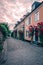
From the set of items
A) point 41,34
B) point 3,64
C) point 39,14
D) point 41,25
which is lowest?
point 3,64

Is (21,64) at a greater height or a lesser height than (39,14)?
lesser

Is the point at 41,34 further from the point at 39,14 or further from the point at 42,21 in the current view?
the point at 39,14

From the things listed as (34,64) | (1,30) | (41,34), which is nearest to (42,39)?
(41,34)

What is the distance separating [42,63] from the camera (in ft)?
28.8

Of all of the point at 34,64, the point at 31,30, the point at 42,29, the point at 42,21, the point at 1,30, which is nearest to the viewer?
the point at 34,64

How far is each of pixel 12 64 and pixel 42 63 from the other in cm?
195

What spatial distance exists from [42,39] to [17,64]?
12.6 metres

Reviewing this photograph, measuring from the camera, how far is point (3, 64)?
28.8 feet

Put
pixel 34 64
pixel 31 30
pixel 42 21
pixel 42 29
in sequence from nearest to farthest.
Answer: pixel 34 64 → pixel 42 29 → pixel 42 21 → pixel 31 30

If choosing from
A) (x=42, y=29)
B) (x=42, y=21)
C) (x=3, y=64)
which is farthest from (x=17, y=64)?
(x=42, y=21)

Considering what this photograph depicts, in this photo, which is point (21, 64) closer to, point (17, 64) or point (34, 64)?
point (17, 64)

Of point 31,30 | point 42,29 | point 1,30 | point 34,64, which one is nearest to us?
point 34,64

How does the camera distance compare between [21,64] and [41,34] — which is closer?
[21,64]

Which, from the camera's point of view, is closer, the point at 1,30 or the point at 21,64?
the point at 21,64
